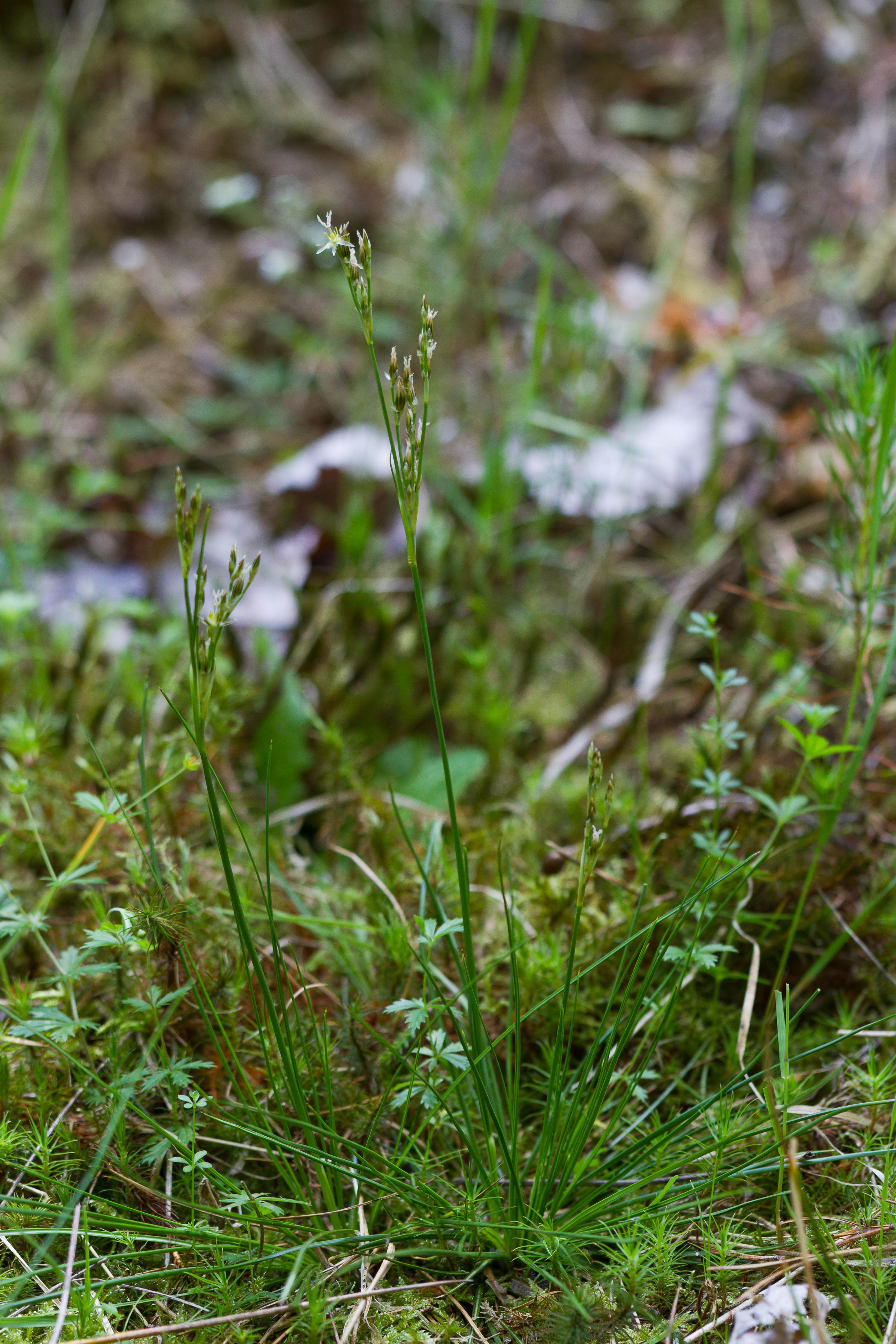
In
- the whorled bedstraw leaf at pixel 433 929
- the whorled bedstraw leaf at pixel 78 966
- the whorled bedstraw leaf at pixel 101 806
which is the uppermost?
the whorled bedstraw leaf at pixel 101 806

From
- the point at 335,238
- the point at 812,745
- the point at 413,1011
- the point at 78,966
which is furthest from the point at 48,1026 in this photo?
the point at 812,745

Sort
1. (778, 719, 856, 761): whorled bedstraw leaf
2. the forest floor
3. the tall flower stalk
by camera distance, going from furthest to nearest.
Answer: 1. (778, 719, 856, 761): whorled bedstraw leaf
2. the forest floor
3. the tall flower stalk

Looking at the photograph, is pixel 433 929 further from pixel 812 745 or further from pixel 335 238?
Answer: pixel 335 238

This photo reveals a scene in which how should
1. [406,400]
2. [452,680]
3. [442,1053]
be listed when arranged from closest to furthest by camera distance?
[406,400]
[442,1053]
[452,680]

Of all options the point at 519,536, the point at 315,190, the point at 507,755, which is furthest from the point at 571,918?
the point at 315,190

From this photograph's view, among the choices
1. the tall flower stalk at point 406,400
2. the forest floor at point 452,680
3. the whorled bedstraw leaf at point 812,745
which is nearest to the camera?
the tall flower stalk at point 406,400

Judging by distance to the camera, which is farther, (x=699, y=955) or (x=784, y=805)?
(x=784, y=805)

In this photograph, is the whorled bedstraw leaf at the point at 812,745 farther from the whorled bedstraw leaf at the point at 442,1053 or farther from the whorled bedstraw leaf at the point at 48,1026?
the whorled bedstraw leaf at the point at 48,1026

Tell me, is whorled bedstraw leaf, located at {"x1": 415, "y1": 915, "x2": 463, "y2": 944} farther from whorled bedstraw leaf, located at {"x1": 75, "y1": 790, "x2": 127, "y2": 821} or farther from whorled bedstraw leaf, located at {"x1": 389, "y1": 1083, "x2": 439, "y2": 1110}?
whorled bedstraw leaf, located at {"x1": 75, "y1": 790, "x2": 127, "y2": 821}

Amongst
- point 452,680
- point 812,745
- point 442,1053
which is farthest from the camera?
point 452,680

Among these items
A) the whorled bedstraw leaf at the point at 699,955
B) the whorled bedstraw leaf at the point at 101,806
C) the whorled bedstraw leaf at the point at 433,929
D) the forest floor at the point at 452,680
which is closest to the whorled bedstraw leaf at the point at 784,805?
the forest floor at the point at 452,680

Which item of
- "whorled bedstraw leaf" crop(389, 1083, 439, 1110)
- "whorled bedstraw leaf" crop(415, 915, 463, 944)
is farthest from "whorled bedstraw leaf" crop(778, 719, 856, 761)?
"whorled bedstraw leaf" crop(389, 1083, 439, 1110)

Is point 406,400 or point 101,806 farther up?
point 406,400
